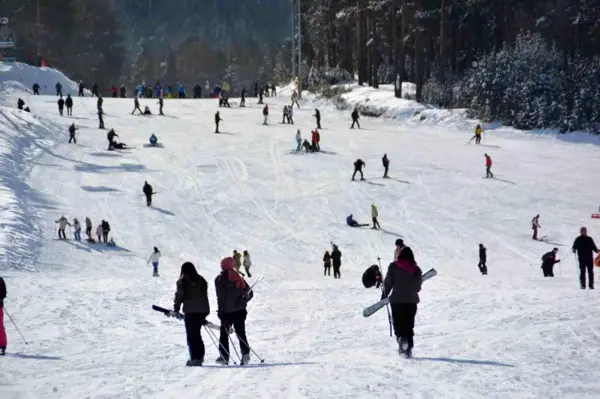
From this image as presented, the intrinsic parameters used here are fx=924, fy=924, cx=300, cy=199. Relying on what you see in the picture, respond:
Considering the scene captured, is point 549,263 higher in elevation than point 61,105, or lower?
lower

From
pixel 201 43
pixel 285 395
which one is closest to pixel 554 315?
pixel 285 395

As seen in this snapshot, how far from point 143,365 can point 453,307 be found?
5.54 meters

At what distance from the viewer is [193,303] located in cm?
1038

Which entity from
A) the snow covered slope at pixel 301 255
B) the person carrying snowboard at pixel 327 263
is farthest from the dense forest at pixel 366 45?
the person carrying snowboard at pixel 327 263

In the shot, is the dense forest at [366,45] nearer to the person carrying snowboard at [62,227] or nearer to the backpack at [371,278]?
the person carrying snowboard at [62,227]

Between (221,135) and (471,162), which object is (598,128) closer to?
(471,162)

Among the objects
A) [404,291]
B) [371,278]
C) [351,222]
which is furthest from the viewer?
[351,222]

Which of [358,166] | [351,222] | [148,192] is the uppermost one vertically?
[358,166]

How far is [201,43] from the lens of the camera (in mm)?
122500

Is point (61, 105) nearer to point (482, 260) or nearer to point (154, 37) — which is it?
point (482, 260)

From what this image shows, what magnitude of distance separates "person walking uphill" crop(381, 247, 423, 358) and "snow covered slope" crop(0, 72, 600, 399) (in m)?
0.34

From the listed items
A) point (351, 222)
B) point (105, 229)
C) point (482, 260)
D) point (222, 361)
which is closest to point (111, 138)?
point (105, 229)

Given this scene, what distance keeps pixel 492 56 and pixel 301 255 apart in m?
29.3

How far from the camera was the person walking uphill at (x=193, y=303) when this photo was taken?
1028 cm
